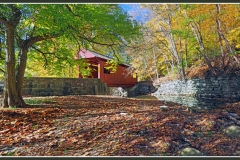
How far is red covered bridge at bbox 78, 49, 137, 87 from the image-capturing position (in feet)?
46.8

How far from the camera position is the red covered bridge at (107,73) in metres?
14.2

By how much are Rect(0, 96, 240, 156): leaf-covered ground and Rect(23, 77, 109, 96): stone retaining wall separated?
4.58m

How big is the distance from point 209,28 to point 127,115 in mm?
9176

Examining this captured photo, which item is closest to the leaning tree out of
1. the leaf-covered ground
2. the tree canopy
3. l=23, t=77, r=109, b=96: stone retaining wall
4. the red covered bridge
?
the leaf-covered ground

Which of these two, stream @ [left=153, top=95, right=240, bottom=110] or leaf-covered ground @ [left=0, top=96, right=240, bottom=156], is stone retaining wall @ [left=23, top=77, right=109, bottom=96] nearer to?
stream @ [left=153, top=95, right=240, bottom=110]

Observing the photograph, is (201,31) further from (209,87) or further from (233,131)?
(233,131)

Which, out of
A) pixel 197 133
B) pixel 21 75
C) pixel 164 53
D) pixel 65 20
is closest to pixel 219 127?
pixel 197 133

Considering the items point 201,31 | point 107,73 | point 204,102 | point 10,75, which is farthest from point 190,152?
point 107,73

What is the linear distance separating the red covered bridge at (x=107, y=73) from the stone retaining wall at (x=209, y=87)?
4.12m

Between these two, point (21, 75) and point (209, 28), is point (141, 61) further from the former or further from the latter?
point (21, 75)

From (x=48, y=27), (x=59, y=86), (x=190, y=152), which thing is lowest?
(x=190, y=152)

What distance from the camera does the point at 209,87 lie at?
11000 mm

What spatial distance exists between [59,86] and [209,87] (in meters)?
7.72

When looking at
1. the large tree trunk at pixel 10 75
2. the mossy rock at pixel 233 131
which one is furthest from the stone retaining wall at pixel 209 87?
the large tree trunk at pixel 10 75
